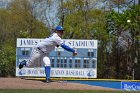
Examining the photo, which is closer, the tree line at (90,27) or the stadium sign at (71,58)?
the stadium sign at (71,58)

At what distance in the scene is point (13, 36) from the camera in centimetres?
5622

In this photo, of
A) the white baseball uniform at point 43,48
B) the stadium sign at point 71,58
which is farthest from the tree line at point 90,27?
the white baseball uniform at point 43,48

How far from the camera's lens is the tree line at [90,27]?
45.8 metres

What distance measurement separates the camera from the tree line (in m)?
45.8

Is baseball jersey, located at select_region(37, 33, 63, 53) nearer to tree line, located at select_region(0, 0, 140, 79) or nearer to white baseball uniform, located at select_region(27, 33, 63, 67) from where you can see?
white baseball uniform, located at select_region(27, 33, 63, 67)

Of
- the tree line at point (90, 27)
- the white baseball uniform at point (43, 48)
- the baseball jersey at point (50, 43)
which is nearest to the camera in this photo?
the baseball jersey at point (50, 43)

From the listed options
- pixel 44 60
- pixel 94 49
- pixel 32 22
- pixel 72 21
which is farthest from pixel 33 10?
pixel 44 60

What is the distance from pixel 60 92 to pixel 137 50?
117 ft

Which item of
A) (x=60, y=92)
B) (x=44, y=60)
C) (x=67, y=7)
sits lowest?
(x=60, y=92)

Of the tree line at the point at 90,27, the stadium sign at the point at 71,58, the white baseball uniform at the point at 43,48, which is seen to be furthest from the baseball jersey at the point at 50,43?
the tree line at the point at 90,27

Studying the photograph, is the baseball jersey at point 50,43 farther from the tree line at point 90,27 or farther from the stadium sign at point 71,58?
the tree line at point 90,27

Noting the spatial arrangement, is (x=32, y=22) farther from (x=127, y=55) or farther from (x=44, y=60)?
(x=44, y=60)

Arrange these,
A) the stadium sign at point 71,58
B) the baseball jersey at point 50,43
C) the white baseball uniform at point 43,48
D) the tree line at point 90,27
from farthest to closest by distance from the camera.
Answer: the tree line at point 90,27, the stadium sign at point 71,58, the white baseball uniform at point 43,48, the baseball jersey at point 50,43

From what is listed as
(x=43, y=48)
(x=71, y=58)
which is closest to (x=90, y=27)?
(x=71, y=58)
